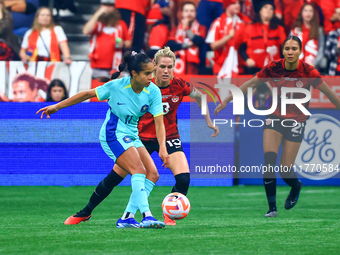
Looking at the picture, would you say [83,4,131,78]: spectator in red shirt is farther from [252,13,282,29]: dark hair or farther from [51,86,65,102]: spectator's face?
[252,13,282,29]: dark hair

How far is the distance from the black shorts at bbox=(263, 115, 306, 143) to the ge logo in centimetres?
301

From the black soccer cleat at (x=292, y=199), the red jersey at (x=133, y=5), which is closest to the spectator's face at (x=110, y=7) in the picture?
the red jersey at (x=133, y=5)

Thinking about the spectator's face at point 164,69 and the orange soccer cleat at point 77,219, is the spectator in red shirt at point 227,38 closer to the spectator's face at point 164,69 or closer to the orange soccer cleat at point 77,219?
the spectator's face at point 164,69

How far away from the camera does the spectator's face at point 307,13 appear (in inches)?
435

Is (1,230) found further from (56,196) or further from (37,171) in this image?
(37,171)

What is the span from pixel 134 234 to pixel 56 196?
424cm

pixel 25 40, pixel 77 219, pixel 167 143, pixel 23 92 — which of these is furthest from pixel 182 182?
pixel 25 40

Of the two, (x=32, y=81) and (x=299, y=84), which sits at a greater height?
(x=299, y=84)

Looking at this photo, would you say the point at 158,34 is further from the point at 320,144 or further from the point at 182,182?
the point at 182,182

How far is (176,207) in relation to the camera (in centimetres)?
559

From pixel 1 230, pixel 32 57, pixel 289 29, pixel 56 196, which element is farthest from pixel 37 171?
pixel 289 29

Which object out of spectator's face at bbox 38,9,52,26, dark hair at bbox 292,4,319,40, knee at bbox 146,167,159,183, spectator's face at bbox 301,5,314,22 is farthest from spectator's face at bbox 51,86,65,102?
knee at bbox 146,167,159,183

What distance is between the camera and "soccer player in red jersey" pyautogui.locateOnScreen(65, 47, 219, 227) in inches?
227

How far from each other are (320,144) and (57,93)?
4921 mm
